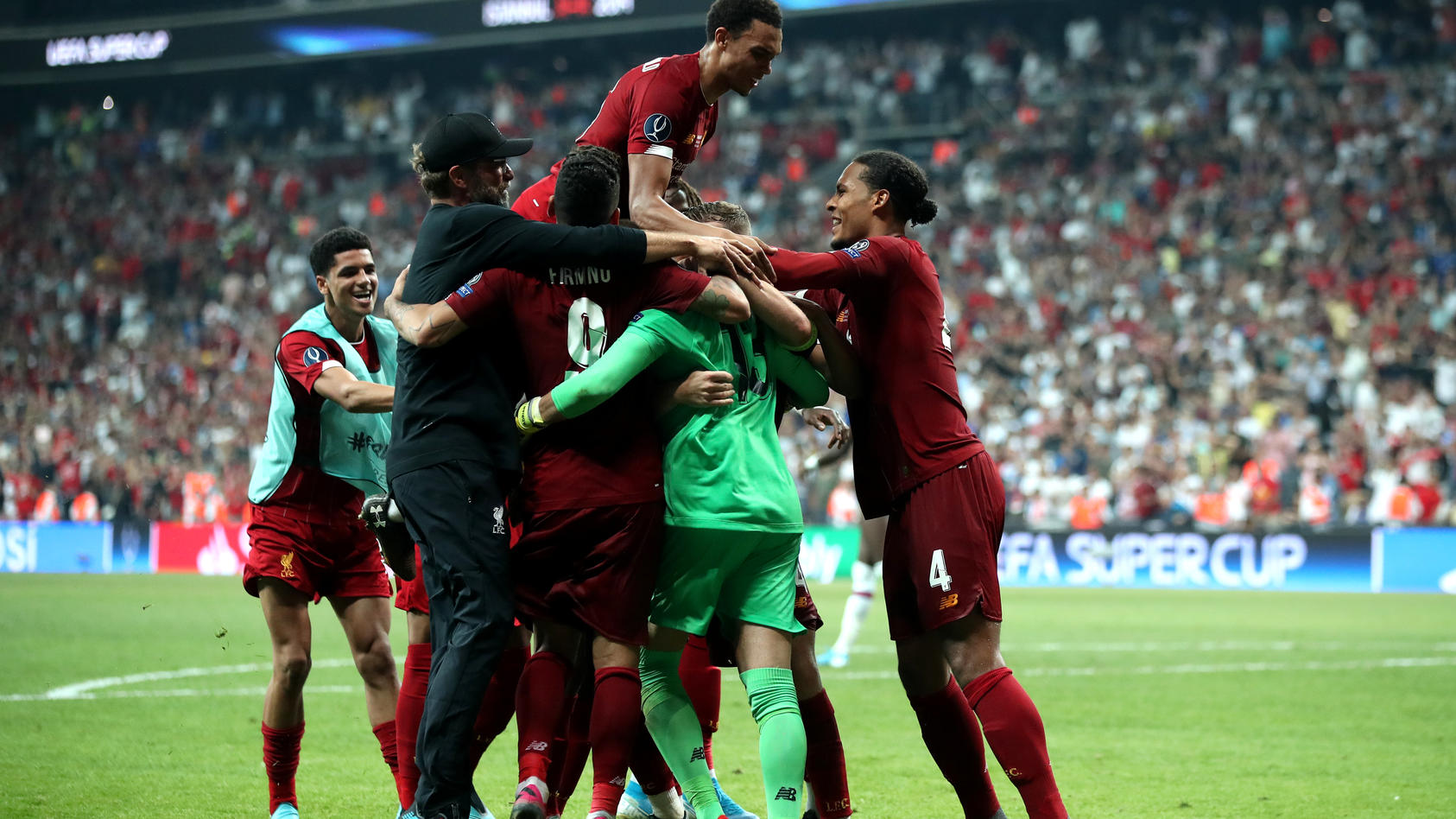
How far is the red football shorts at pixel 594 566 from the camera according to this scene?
4660 mm

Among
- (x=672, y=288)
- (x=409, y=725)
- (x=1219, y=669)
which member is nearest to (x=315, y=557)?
(x=409, y=725)

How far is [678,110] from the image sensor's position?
5539 mm

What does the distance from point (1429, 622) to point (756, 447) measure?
12.6m

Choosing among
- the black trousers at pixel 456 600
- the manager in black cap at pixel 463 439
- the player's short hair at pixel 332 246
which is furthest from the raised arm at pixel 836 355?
the player's short hair at pixel 332 246

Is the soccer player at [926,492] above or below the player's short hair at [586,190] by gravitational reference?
below

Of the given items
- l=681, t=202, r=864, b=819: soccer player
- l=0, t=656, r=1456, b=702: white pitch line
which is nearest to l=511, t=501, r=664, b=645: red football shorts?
l=681, t=202, r=864, b=819: soccer player

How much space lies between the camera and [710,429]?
191 inches

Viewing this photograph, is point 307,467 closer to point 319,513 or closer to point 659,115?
point 319,513

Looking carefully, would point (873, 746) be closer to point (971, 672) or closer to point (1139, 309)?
point (971, 672)

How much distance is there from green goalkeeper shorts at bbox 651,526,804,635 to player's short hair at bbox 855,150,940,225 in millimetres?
1310

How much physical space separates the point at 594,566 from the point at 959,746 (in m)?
1.51

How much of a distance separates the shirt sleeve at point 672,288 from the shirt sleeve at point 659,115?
815 millimetres

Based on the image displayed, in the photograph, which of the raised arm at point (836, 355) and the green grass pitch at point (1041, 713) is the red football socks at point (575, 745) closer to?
the green grass pitch at point (1041, 713)

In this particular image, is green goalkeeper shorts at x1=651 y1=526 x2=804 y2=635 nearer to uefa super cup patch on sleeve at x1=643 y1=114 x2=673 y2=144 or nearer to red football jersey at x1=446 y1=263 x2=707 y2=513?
red football jersey at x1=446 y1=263 x2=707 y2=513
